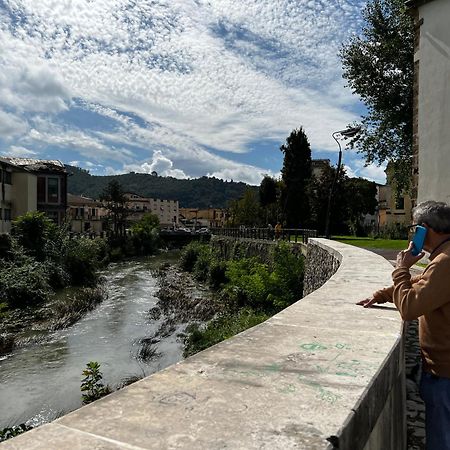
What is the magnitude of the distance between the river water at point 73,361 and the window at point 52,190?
2403 centimetres

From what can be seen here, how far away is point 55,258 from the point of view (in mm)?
28094

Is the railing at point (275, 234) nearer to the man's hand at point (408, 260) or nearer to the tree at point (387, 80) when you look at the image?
the tree at point (387, 80)

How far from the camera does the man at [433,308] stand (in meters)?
2.34

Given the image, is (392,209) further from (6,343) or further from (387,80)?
(6,343)

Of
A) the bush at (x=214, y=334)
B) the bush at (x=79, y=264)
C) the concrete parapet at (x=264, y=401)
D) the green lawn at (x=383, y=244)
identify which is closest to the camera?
the concrete parapet at (x=264, y=401)

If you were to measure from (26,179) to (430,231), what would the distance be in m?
38.6

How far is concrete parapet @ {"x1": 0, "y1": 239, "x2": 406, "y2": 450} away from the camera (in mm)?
1291

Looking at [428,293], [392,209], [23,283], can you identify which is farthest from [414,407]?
[392,209]

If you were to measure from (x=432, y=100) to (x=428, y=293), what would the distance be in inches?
455

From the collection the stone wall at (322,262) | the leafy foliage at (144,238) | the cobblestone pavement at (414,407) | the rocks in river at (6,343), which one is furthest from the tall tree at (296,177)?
the cobblestone pavement at (414,407)

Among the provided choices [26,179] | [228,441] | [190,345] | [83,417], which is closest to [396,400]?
[228,441]

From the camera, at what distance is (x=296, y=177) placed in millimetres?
49469

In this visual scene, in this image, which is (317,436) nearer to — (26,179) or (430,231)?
(430,231)

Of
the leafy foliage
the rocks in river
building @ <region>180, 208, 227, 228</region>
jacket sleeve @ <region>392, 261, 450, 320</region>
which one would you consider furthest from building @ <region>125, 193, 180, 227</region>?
jacket sleeve @ <region>392, 261, 450, 320</region>
